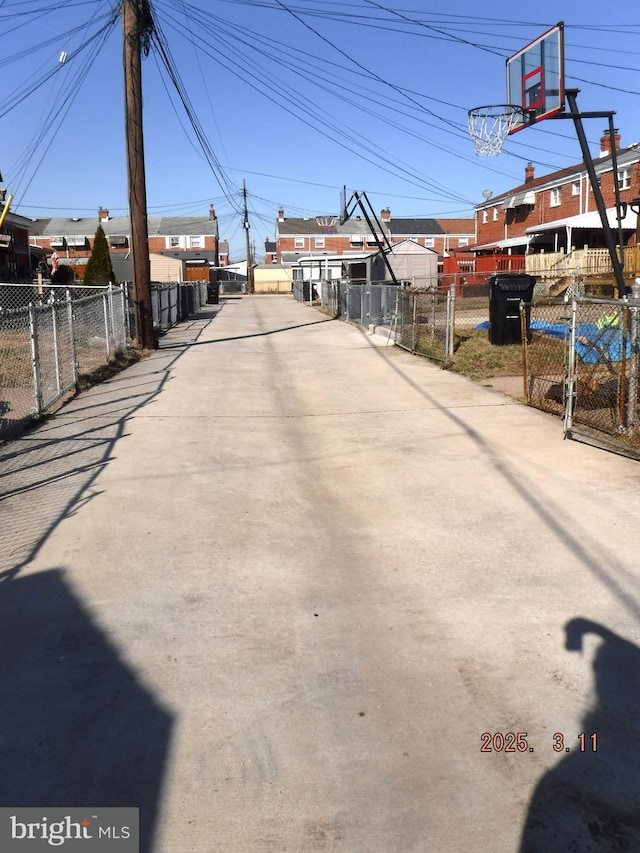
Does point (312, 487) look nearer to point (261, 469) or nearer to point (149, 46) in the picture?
point (261, 469)

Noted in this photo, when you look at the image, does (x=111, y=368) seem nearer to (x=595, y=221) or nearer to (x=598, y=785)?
(x=598, y=785)

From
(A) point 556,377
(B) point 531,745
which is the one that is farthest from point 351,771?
(A) point 556,377

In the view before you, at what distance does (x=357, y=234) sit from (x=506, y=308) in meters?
75.0

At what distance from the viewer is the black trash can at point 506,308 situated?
17594mm

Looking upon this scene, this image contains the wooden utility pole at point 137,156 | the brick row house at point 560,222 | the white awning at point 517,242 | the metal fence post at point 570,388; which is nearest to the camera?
the metal fence post at point 570,388

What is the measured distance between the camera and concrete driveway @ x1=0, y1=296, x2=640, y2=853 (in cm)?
309

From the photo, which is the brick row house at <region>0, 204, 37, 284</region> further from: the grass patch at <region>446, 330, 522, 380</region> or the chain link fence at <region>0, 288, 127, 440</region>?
the grass patch at <region>446, 330, 522, 380</region>

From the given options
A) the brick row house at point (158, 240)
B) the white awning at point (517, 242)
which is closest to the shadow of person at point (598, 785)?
the white awning at point (517, 242)

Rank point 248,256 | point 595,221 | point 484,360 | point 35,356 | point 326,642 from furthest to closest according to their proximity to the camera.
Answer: point 248,256
point 595,221
point 484,360
point 35,356
point 326,642

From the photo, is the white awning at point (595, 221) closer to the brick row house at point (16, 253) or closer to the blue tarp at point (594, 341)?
the blue tarp at point (594, 341)

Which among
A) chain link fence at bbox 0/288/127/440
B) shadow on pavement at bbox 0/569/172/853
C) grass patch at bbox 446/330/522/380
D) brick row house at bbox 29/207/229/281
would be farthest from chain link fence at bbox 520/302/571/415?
brick row house at bbox 29/207/229/281

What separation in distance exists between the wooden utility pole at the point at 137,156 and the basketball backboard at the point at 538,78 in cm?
882

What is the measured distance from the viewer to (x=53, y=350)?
48.9 ft

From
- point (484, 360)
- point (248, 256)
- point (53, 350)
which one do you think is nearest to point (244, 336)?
point (53, 350)
